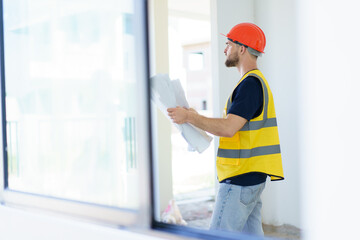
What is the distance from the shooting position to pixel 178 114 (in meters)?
1.87

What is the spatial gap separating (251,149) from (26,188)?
1.37m

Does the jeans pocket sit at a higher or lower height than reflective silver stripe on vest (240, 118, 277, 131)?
lower

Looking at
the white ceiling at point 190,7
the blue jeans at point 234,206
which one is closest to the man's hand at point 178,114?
the blue jeans at point 234,206

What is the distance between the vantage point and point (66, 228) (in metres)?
1.89

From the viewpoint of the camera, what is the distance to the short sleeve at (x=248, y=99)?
73.6 inches

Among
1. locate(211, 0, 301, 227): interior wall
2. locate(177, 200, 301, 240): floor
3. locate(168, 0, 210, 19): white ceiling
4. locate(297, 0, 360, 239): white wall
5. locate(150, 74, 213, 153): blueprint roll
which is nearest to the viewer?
locate(297, 0, 360, 239): white wall

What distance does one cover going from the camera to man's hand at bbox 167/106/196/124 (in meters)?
1.87

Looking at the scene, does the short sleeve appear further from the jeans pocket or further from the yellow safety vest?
the jeans pocket

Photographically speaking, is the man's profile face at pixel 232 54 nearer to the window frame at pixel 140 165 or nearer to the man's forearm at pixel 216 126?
the man's forearm at pixel 216 126

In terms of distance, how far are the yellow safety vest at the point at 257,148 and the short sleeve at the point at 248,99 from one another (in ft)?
0.10

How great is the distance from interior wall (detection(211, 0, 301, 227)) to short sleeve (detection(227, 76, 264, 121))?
148 cm

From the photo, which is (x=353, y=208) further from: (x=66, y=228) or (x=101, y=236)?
(x=66, y=228)

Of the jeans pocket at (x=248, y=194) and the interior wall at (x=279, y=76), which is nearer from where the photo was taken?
the jeans pocket at (x=248, y=194)

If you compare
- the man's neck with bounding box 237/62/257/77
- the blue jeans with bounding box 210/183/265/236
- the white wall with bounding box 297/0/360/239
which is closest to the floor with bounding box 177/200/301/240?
the blue jeans with bounding box 210/183/265/236
